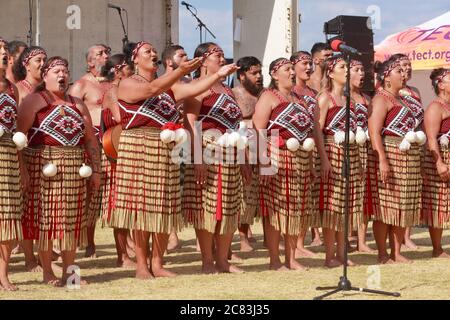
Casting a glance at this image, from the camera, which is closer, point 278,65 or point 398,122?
point 278,65

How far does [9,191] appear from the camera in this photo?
615cm

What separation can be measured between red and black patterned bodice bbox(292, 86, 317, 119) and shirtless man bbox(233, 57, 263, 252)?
40cm

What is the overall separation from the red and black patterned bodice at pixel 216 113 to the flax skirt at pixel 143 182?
0.47 m

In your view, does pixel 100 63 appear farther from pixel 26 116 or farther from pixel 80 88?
pixel 26 116

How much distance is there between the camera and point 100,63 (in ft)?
27.4

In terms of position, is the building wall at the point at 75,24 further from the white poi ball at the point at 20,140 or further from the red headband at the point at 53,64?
the white poi ball at the point at 20,140

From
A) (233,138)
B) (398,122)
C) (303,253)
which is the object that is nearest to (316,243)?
(303,253)

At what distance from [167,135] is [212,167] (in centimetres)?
62

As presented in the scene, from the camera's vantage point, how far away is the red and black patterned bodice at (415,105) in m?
8.24

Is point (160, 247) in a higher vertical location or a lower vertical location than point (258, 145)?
lower

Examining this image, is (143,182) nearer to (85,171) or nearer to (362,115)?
(85,171)

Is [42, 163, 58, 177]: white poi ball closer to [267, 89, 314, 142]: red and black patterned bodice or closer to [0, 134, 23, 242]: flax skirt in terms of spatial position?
[0, 134, 23, 242]: flax skirt

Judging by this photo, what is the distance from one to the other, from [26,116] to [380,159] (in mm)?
3158
